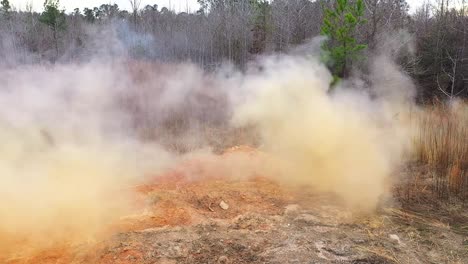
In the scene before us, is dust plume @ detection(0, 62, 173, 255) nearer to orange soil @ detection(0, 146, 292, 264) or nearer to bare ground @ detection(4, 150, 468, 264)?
orange soil @ detection(0, 146, 292, 264)

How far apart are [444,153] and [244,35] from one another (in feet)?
54.8

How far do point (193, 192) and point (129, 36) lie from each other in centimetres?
1880

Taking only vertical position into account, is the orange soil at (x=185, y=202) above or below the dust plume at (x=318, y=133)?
below

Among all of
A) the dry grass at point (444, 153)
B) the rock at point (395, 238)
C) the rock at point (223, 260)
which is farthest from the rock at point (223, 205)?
the dry grass at point (444, 153)

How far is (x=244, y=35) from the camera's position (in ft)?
79.1

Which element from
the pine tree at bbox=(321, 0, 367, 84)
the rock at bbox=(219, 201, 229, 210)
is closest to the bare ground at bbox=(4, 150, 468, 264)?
the rock at bbox=(219, 201, 229, 210)

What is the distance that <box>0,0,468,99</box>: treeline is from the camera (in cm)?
1809

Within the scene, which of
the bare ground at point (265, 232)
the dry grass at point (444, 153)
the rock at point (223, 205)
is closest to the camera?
the bare ground at point (265, 232)

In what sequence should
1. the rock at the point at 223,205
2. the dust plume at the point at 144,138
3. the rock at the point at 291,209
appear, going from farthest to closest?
the rock at the point at 223,205 → the rock at the point at 291,209 → the dust plume at the point at 144,138

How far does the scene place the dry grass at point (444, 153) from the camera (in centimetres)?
840

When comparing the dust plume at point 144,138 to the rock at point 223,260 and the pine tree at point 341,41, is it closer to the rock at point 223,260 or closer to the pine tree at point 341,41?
the pine tree at point 341,41

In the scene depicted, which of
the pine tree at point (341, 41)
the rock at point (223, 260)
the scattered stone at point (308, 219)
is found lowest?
the scattered stone at point (308, 219)

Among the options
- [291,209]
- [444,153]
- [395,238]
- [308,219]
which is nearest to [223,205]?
[291,209]

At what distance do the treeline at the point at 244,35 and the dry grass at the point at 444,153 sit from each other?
6.39 metres
